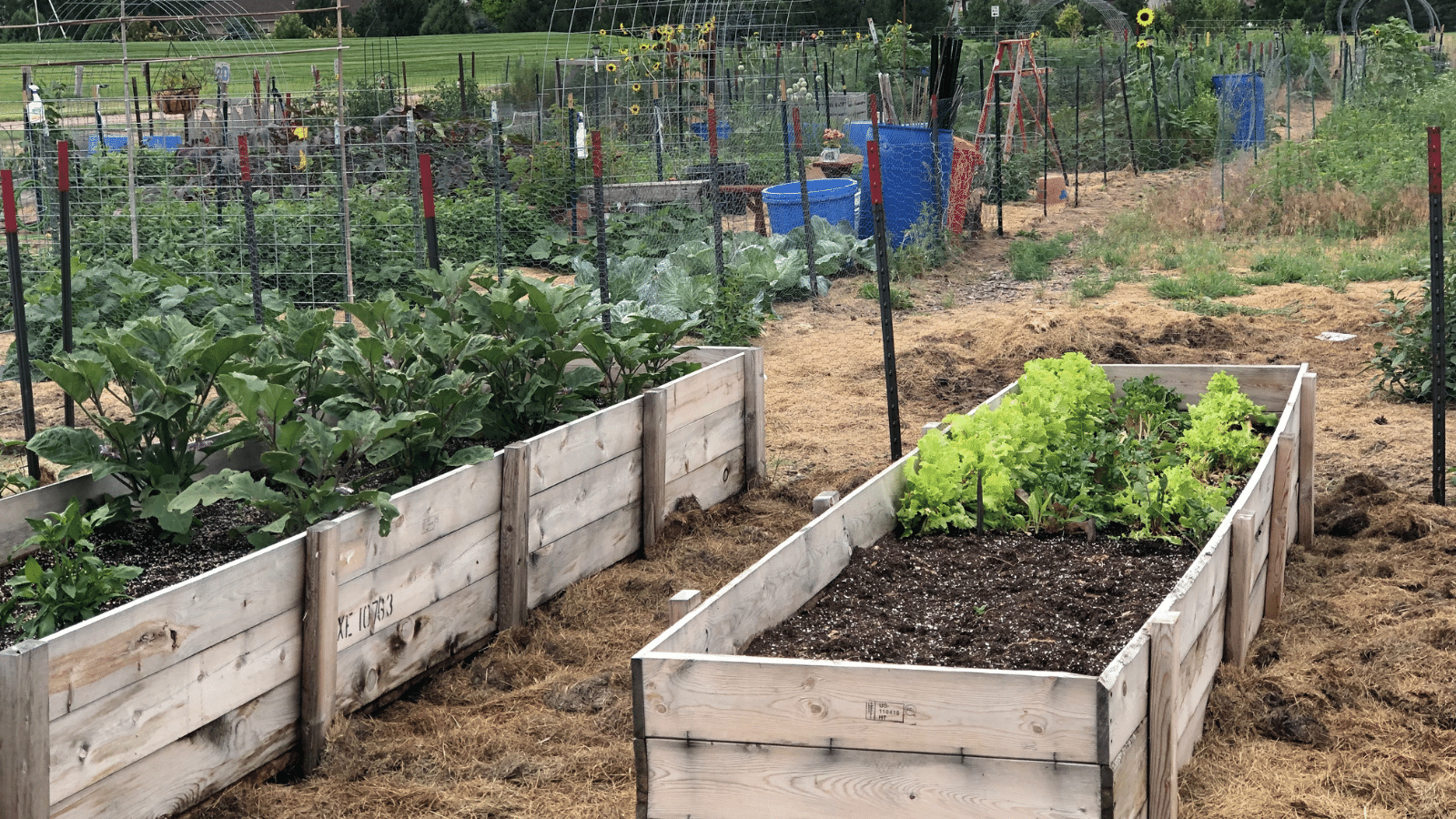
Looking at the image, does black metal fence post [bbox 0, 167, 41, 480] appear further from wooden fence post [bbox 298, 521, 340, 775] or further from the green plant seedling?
wooden fence post [bbox 298, 521, 340, 775]

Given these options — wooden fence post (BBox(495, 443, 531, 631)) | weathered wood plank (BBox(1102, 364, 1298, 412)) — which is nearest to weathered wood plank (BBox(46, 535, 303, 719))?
wooden fence post (BBox(495, 443, 531, 631))

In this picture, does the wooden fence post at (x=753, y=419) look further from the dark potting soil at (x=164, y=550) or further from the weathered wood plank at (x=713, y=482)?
the dark potting soil at (x=164, y=550)

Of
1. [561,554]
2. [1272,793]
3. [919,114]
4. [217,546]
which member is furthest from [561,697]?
[919,114]

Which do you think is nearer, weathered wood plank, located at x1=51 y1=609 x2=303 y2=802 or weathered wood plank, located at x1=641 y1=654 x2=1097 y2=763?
weathered wood plank, located at x1=641 y1=654 x2=1097 y2=763

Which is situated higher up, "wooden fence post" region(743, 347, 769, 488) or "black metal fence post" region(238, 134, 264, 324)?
"black metal fence post" region(238, 134, 264, 324)

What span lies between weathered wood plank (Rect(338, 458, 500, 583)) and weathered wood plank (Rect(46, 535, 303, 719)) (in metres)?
0.19

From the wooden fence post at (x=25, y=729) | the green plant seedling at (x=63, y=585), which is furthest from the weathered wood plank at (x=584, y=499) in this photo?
the wooden fence post at (x=25, y=729)

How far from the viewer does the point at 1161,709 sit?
2.84 m

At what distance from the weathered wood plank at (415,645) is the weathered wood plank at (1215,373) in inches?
108

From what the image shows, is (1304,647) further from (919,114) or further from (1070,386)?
(919,114)

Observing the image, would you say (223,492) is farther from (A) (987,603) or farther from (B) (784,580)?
(A) (987,603)

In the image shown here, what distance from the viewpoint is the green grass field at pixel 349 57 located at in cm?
2497

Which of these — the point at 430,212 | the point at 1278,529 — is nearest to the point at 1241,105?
the point at 430,212

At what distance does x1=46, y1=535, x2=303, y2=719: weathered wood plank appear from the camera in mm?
2824
